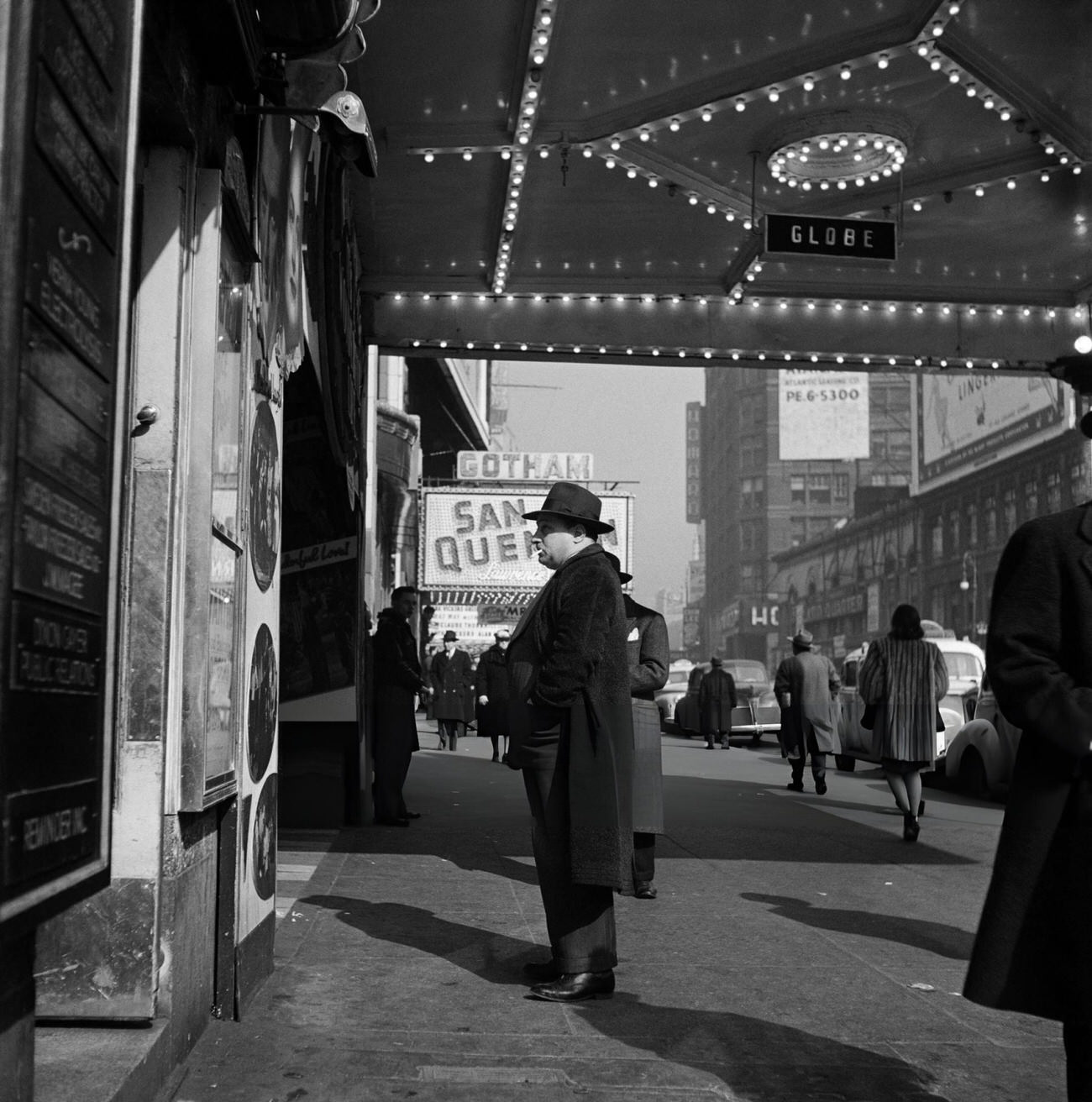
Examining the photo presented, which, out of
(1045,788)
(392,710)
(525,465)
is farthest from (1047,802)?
(525,465)

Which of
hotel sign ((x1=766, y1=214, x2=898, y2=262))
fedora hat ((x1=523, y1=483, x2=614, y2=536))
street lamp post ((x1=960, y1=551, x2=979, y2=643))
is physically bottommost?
fedora hat ((x1=523, y1=483, x2=614, y2=536))

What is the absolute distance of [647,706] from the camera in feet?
26.7

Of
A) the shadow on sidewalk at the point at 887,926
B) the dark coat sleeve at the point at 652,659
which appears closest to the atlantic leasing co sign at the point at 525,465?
the dark coat sleeve at the point at 652,659

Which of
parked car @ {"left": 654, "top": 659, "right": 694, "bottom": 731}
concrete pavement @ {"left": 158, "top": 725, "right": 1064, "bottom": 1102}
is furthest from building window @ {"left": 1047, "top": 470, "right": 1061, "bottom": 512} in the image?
concrete pavement @ {"left": 158, "top": 725, "right": 1064, "bottom": 1102}

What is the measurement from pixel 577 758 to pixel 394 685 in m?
5.99

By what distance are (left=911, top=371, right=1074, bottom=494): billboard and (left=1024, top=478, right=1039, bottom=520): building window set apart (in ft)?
5.43

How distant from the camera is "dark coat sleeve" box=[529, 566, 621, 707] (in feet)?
17.3

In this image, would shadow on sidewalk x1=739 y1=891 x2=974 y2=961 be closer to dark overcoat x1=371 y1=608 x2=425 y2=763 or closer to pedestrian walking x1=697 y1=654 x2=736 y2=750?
dark overcoat x1=371 y1=608 x2=425 y2=763

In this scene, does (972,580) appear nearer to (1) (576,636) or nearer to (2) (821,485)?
(2) (821,485)

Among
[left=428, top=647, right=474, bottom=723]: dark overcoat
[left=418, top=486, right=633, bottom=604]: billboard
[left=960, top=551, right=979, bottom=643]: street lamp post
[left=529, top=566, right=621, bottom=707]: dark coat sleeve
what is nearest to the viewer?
[left=529, top=566, right=621, bottom=707]: dark coat sleeve

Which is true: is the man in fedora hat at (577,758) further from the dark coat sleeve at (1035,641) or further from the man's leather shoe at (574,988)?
the dark coat sleeve at (1035,641)

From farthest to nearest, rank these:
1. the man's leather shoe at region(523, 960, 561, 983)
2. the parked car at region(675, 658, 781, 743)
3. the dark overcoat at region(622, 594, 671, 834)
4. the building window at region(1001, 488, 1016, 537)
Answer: the building window at region(1001, 488, 1016, 537)
the parked car at region(675, 658, 781, 743)
the dark overcoat at region(622, 594, 671, 834)
the man's leather shoe at region(523, 960, 561, 983)

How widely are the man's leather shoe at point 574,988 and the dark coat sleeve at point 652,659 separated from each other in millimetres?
2693

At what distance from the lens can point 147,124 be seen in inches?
160
